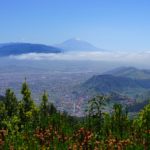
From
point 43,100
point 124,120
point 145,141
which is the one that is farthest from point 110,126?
point 43,100

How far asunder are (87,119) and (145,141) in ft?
24.8

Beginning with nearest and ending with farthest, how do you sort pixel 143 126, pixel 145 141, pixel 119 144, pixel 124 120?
pixel 119 144
pixel 145 141
pixel 143 126
pixel 124 120

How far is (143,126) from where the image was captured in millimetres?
23766

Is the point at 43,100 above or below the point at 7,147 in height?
below

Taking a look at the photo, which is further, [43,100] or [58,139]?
[43,100]

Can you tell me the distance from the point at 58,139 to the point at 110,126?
289 inches

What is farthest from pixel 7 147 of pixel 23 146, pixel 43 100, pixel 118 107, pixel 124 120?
pixel 43 100

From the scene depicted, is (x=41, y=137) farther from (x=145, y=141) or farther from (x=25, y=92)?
(x=25, y=92)

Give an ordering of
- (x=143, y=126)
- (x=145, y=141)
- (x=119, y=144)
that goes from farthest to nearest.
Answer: (x=143, y=126), (x=145, y=141), (x=119, y=144)

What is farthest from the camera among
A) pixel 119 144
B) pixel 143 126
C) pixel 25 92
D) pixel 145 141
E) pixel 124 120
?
pixel 25 92

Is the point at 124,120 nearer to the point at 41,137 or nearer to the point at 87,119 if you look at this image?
the point at 87,119

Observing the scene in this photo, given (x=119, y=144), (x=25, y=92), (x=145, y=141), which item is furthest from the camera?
(x=25, y=92)

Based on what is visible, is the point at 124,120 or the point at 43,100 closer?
the point at 124,120

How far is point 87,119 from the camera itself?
25141 mm
